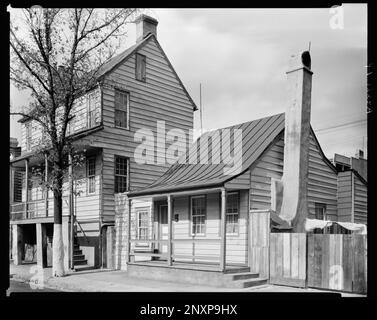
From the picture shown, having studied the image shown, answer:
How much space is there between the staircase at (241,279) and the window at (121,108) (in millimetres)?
9269

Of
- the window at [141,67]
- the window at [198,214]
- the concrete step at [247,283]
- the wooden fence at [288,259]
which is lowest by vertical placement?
the concrete step at [247,283]

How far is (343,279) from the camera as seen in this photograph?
37.7 ft

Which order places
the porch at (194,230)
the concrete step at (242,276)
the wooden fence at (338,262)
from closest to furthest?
1. the wooden fence at (338,262)
2. the concrete step at (242,276)
3. the porch at (194,230)

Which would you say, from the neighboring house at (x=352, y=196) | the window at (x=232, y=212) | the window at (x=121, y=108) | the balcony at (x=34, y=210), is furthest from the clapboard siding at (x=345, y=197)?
the balcony at (x=34, y=210)

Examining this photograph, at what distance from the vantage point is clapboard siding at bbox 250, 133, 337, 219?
50.0 feet

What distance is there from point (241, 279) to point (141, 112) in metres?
10.3

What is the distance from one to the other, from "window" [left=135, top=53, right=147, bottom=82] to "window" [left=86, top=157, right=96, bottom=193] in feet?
14.1

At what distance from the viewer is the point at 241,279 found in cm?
1319

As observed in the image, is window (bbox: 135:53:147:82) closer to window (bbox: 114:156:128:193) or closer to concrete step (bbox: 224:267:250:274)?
window (bbox: 114:156:128:193)

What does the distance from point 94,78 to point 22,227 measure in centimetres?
1003

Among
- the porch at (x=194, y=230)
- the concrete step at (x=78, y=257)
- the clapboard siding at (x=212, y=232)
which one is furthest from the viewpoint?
the concrete step at (x=78, y=257)

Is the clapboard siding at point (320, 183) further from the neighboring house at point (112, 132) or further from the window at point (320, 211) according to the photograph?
the neighboring house at point (112, 132)

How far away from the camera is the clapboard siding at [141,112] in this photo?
768 inches

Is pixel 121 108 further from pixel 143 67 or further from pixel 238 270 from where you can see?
pixel 238 270
